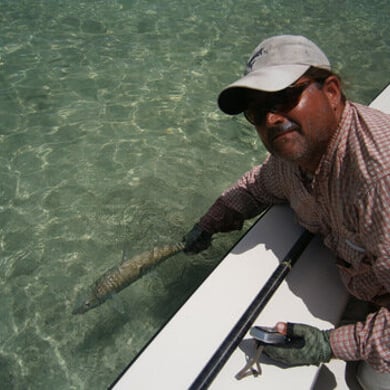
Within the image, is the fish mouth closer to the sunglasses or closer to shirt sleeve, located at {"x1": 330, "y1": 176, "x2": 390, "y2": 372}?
the sunglasses

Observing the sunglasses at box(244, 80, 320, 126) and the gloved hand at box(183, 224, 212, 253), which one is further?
the gloved hand at box(183, 224, 212, 253)

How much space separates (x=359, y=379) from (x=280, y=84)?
164 cm

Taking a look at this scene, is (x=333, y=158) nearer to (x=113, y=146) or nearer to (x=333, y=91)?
(x=333, y=91)

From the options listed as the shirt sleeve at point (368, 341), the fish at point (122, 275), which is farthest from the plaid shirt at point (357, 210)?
the fish at point (122, 275)

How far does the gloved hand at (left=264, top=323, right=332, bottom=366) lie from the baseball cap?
1127 mm

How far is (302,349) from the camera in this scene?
2016 mm

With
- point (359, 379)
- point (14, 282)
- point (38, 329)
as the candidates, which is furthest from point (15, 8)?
point (359, 379)

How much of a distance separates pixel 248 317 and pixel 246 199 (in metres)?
0.93

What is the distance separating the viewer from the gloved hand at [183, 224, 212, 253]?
318 centimetres

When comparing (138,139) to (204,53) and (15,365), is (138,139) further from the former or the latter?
(15,365)

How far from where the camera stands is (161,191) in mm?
4988

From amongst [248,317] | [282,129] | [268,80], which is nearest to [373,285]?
[248,317]

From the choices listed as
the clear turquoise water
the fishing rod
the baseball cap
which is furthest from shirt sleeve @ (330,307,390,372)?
the clear turquoise water

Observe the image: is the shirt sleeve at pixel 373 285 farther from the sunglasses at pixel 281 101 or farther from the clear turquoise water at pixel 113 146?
the clear turquoise water at pixel 113 146
